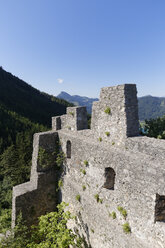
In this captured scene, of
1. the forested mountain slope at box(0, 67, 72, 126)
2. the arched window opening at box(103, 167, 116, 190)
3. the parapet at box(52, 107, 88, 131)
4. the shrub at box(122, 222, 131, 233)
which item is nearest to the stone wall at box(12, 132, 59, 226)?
the parapet at box(52, 107, 88, 131)

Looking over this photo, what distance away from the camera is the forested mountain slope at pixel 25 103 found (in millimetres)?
95856

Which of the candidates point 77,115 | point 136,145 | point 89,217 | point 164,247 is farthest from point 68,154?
point 164,247

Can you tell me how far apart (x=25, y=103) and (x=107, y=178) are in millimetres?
111742

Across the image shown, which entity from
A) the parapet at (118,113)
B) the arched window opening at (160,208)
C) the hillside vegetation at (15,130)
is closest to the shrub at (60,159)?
the parapet at (118,113)

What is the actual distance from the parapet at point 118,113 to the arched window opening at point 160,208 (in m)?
2.64

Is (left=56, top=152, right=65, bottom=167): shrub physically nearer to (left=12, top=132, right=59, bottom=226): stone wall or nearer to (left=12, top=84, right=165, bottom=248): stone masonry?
(left=12, top=84, right=165, bottom=248): stone masonry

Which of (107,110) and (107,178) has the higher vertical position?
(107,110)

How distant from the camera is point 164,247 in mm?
5301

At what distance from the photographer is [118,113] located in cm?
721

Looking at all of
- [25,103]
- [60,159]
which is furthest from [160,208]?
[25,103]

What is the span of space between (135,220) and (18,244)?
6.88 meters

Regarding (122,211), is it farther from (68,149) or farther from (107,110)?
(68,149)

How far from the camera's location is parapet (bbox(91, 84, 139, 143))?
22.6ft

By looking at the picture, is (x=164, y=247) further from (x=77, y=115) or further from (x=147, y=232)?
(x=77, y=115)
